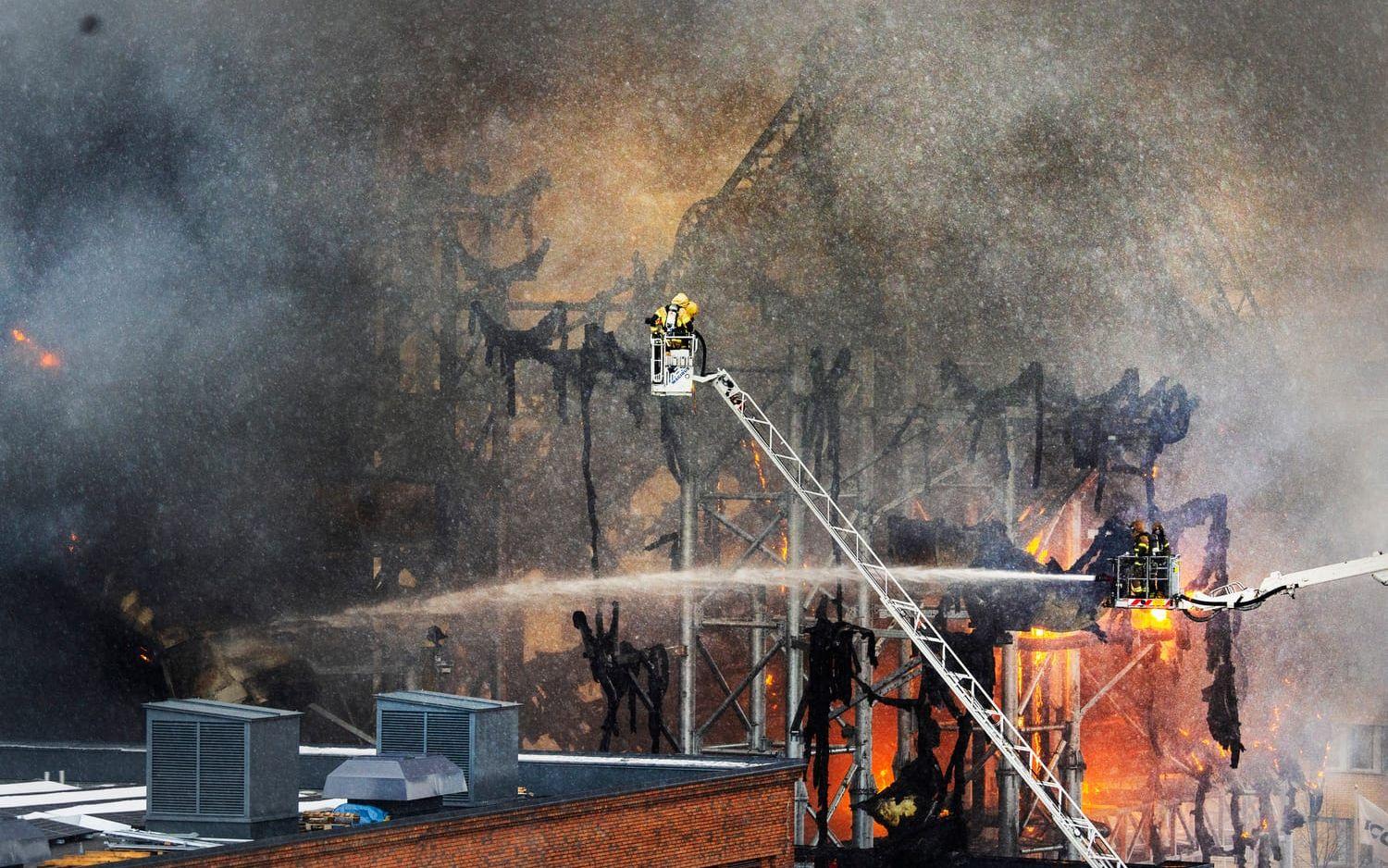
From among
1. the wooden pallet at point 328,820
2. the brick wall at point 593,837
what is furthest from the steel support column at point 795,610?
the wooden pallet at point 328,820

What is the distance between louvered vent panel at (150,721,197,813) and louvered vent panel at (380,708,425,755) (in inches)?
141

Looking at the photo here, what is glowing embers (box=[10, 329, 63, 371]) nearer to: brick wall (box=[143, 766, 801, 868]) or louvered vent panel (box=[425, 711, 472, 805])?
louvered vent panel (box=[425, 711, 472, 805])

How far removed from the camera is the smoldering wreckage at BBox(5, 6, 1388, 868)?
49.2m

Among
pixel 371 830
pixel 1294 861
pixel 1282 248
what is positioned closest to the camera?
pixel 371 830

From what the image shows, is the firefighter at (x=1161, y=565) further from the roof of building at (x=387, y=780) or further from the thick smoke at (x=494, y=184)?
the thick smoke at (x=494, y=184)

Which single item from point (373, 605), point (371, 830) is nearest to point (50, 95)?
point (373, 605)

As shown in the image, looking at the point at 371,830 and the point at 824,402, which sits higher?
the point at 824,402

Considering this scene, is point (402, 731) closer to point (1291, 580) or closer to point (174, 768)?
point (174, 768)

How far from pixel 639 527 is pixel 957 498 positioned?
28.6 feet

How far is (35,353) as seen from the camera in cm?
5956

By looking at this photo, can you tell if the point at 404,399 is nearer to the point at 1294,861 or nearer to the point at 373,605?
the point at 373,605

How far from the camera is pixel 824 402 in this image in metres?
48.6

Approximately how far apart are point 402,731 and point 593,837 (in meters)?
4.15

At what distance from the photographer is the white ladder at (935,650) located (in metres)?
35.6
